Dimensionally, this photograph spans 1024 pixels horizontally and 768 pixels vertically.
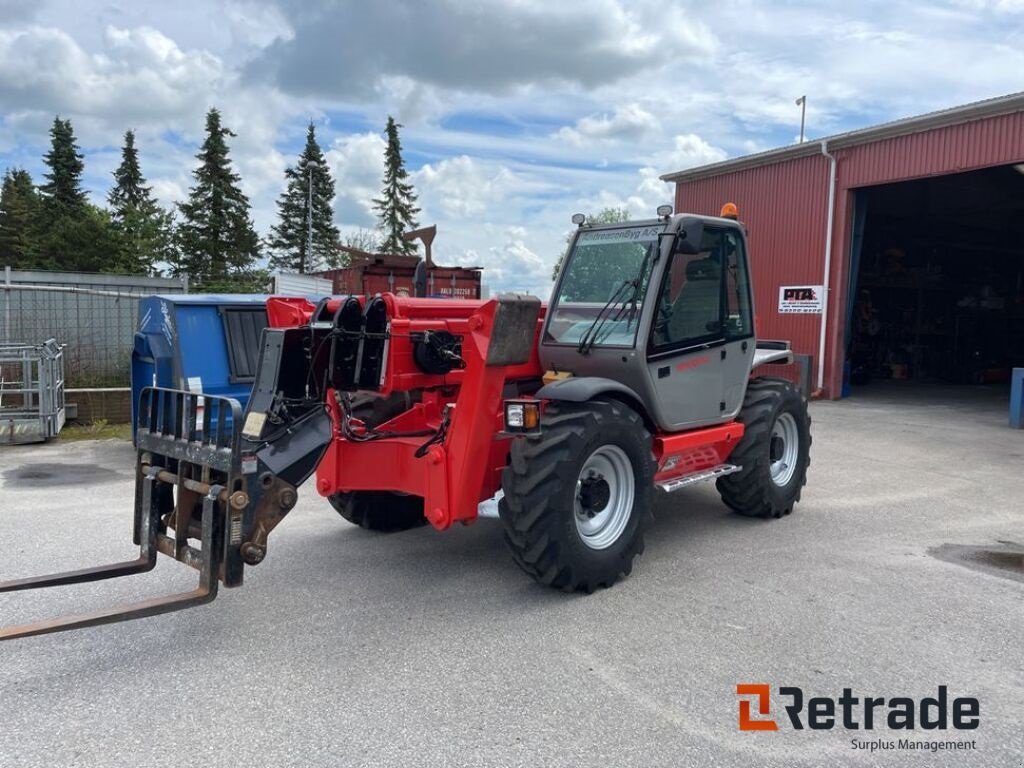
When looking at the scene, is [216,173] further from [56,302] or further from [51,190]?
[56,302]

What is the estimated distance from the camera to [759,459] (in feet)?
21.4

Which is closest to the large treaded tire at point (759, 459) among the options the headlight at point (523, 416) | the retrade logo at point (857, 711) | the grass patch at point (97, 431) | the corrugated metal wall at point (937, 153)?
the headlight at point (523, 416)

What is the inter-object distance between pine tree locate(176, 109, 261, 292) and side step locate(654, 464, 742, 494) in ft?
134

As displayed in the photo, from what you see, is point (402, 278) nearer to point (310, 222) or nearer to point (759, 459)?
point (759, 459)

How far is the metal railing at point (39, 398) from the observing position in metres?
10.8

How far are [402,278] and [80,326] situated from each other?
6.14 metres

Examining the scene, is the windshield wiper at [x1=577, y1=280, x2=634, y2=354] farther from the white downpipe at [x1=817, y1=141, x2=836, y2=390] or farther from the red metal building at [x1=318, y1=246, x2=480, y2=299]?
the white downpipe at [x1=817, y1=141, x2=836, y2=390]

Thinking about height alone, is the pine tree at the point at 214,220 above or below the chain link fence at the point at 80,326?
above

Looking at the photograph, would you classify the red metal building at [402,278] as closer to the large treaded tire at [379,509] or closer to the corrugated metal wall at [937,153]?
the corrugated metal wall at [937,153]

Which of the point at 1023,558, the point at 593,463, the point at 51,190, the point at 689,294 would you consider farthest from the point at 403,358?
the point at 51,190

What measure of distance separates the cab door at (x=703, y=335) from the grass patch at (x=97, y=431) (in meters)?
8.44

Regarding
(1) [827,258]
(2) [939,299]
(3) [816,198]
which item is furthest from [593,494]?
(2) [939,299]

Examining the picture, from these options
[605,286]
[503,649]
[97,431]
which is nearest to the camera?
[503,649]

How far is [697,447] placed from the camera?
5.98 m
